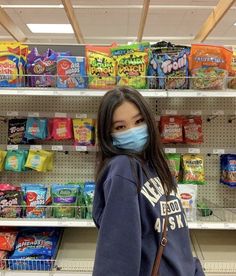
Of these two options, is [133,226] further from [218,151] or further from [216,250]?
[216,250]

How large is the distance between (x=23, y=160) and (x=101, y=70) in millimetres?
799

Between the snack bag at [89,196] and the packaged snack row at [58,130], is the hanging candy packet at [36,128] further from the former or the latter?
the snack bag at [89,196]

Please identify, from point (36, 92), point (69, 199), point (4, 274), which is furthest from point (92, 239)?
point (36, 92)

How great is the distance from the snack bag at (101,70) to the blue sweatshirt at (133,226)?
1051mm

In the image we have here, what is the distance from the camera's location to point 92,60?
6.66ft

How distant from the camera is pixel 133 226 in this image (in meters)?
0.94

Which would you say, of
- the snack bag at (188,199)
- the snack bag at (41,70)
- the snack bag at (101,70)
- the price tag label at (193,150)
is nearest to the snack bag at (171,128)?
the price tag label at (193,150)

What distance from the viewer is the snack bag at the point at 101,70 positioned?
2020 mm

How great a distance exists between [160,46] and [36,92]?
0.79 m

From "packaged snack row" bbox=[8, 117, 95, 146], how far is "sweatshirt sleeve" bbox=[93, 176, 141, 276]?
1.30 m

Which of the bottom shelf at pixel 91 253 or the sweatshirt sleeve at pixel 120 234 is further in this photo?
the bottom shelf at pixel 91 253

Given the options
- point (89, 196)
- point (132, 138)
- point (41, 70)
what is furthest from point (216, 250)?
point (41, 70)

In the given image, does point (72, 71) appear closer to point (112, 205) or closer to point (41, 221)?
point (41, 221)


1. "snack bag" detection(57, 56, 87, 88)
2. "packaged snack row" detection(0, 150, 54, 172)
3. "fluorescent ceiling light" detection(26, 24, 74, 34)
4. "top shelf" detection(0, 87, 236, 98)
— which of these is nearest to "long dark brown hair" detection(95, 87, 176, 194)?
"top shelf" detection(0, 87, 236, 98)
